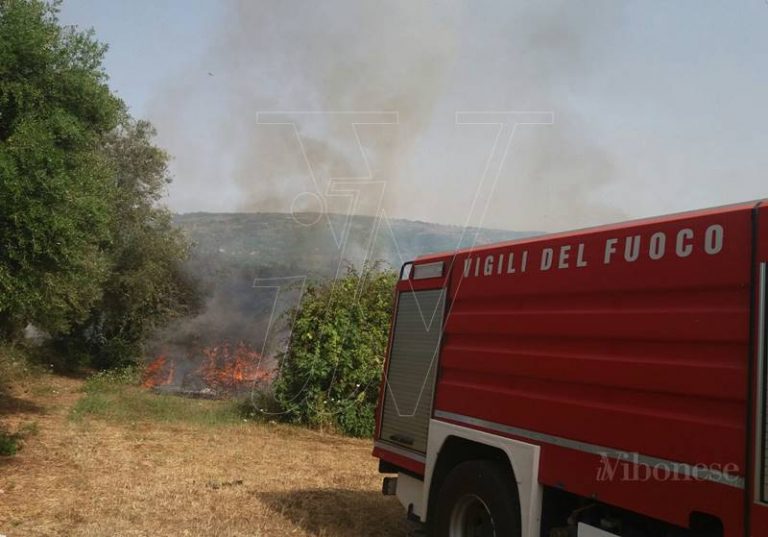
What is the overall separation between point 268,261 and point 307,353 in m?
10.2

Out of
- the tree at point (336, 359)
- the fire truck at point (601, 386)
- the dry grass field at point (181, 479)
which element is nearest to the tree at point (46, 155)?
the dry grass field at point (181, 479)

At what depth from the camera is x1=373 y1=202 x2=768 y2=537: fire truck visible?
2742mm

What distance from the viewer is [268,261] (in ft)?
70.1

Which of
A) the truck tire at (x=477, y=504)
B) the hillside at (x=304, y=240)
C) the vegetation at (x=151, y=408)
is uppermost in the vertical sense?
the hillside at (x=304, y=240)

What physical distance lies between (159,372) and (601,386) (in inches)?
658

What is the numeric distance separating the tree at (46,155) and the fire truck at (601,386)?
17.3 ft

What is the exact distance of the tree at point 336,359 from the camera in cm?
1145

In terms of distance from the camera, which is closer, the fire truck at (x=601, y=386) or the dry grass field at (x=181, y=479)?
the fire truck at (x=601, y=386)

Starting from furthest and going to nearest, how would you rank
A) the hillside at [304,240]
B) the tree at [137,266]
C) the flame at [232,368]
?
the tree at [137,266], the hillside at [304,240], the flame at [232,368]

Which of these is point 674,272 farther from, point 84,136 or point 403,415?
point 84,136

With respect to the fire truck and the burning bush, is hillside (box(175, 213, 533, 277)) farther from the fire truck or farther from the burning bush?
the fire truck

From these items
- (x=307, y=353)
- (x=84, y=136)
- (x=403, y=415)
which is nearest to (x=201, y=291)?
(x=307, y=353)

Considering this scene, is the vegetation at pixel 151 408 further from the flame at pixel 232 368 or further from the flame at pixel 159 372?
the flame at pixel 159 372

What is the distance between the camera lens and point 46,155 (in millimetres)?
7727
